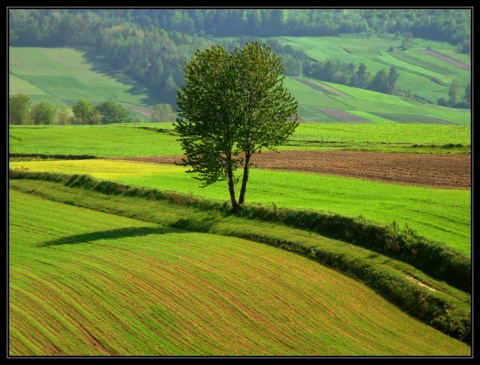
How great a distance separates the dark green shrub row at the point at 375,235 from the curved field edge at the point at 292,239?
0.21m

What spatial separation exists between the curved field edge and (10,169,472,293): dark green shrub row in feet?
0.69

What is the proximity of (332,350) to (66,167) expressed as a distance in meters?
48.5

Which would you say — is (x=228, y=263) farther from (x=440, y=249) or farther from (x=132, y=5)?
(x=132, y=5)

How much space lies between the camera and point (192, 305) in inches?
1202

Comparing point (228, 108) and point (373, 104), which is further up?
point (373, 104)

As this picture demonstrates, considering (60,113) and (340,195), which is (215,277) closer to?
(340,195)

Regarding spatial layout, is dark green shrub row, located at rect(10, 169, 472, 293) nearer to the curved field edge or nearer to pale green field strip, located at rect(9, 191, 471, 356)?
the curved field edge

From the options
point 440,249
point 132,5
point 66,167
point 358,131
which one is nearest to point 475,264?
point 440,249

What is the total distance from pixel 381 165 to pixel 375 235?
27.2 metres

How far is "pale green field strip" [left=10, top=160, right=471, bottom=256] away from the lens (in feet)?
133

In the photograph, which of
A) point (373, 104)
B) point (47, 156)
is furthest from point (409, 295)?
point (373, 104)

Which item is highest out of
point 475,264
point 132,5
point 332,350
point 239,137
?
point 132,5

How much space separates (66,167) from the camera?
71.4 meters

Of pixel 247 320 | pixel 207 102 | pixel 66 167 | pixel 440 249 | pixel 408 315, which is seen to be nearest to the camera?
pixel 247 320
